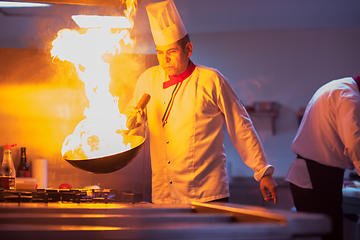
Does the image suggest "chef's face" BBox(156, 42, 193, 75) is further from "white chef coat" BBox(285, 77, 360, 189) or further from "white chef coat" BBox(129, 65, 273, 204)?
"white chef coat" BBox(285, 77, 360, 189)

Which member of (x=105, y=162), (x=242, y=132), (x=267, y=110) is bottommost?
(x=105, y=162)

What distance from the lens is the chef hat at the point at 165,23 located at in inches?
65.1

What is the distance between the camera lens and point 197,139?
1563 millimetres

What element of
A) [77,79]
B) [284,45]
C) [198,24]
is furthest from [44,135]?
[284,45]

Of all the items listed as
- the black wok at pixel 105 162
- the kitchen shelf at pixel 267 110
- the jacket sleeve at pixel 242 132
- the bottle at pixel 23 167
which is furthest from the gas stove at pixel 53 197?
the kitchen shelf at pixel 267 110

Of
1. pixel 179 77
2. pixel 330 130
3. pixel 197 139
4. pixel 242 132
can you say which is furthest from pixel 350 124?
pixel 179 77

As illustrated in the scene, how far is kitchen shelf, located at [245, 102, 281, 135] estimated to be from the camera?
13.6ft

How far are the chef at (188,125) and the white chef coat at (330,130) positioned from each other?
52 cm

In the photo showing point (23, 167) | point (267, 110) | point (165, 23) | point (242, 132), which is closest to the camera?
point (242, 132)

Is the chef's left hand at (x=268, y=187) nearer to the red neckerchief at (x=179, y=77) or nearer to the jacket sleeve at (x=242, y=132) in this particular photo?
the jacket sleeve at (x=242, y=132)

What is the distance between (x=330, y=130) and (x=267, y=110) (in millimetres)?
A: 2338

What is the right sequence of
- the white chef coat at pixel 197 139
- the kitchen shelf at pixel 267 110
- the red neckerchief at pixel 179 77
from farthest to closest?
the kitchen shelf at pixel 267 110, the red neckerchief at pixel 179 77, the white chef coat at pixel 197 139

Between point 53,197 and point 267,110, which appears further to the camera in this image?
point 267,110

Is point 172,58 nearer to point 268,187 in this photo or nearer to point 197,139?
point 197,139
